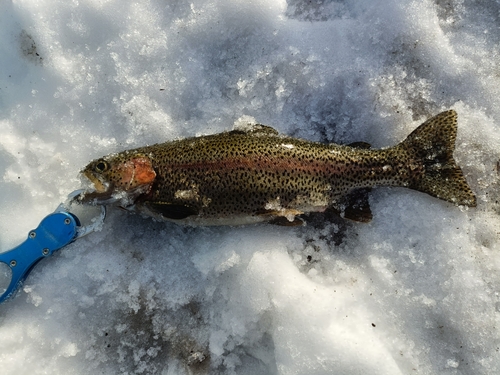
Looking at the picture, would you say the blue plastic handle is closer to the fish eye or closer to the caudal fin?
the fish eye

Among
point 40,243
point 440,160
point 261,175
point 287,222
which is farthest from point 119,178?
point 440,160

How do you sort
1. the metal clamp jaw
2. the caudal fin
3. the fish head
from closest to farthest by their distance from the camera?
the fish head → the caudal fin → the metal clamp jaw

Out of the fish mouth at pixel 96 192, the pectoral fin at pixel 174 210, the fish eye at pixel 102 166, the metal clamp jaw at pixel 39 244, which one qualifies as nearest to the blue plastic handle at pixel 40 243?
the metal clamp jaw at pixel 39 244

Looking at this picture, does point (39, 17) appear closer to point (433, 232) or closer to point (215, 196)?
point (215, 196)

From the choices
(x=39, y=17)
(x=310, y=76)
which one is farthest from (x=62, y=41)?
(x=310, y=76)

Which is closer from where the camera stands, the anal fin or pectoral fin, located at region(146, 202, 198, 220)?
pectoral fin, located at region(146, 202, 198, 220)

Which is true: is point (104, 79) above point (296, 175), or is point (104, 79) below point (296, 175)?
above

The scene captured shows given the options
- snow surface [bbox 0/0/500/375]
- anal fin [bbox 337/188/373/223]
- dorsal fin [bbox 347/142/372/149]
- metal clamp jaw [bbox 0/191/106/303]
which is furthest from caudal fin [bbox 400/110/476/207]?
metal clamp jaw [bbox 0/191/106/303]
